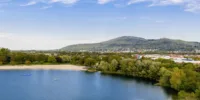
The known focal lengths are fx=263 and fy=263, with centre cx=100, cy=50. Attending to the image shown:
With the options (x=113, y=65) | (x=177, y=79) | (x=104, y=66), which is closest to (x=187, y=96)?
(x=177, y=79)

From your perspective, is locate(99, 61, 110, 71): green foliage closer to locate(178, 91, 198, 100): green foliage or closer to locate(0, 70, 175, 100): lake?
locate(0, 70, 175, 100): lake

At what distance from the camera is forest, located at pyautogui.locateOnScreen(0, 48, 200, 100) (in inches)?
1122

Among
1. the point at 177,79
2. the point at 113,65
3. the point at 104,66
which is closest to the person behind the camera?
the point at 177,79

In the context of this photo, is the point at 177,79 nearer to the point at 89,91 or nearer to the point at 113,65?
the point at 89,91

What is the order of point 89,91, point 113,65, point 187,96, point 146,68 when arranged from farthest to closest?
1. point 113,65
2. point 146,68
3. point 89,91
4. point 187,96

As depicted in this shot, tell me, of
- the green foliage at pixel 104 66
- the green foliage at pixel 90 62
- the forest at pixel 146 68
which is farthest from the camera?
the green foliage at pixel 90 62

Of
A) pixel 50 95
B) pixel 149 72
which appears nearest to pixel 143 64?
pixel 149 72

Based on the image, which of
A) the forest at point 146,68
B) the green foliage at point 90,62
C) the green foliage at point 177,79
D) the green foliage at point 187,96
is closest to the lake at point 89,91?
the green foliage at point 177,79

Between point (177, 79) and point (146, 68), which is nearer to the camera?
point (177, 79)

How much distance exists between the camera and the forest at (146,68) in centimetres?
2850

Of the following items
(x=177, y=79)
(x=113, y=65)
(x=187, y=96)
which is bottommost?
(x=187, y=96)

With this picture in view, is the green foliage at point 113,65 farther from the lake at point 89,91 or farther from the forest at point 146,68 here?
the lake at point 89,91

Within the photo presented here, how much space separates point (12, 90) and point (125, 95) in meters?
13.8

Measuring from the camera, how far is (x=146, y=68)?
4309 centimetres
